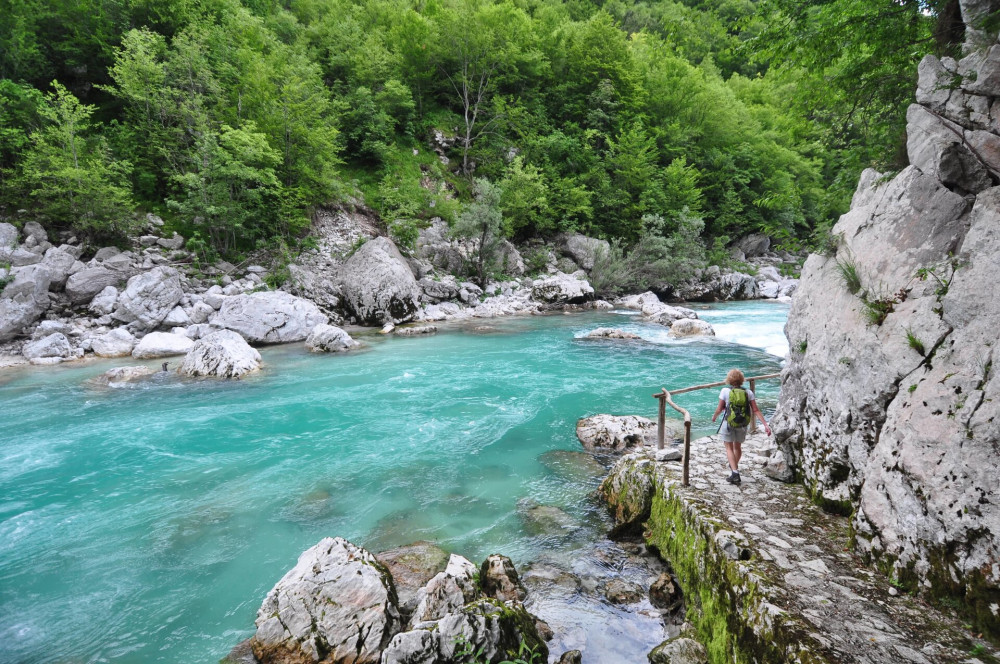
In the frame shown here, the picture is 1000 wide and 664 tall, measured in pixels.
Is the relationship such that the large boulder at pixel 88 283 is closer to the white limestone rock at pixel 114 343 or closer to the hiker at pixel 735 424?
the white limestone rock at pixel 114 343

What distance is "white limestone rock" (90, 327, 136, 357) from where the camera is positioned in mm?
15602

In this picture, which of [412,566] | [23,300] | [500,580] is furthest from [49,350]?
[500,580]

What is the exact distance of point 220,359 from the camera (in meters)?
13.9

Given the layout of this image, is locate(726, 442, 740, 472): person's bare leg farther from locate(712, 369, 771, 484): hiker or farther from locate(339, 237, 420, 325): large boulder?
locate(339, 237, 420, 325): large boulder

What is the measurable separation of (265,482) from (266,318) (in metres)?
12.3

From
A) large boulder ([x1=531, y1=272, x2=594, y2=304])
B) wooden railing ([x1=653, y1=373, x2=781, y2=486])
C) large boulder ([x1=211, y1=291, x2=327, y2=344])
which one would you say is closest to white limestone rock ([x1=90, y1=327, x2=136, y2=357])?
large boulder ([x1=211, y1=291, x2=327, y2=344])

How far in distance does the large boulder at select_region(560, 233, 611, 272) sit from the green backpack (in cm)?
2650

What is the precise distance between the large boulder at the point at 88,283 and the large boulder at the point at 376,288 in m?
9.30

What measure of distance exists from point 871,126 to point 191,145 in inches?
1098

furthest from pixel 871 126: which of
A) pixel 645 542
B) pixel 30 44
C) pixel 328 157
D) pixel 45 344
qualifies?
pixel 30 44

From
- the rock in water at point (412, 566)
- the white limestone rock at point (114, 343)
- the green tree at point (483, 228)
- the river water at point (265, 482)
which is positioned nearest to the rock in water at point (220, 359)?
the river water at point (265, 482)

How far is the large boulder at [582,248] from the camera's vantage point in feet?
104

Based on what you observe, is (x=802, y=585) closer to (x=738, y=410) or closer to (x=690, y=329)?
(x=738, y=410)

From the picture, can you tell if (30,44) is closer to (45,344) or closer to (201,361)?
(45,344)
